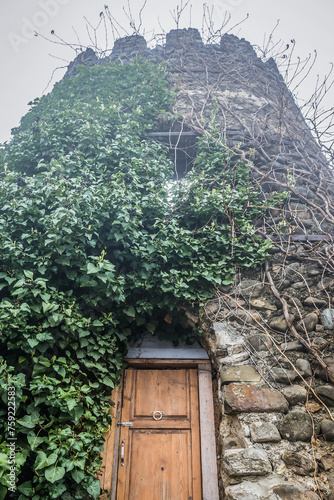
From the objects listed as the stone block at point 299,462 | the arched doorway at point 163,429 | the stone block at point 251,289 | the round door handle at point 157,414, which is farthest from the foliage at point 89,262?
the stone block at point 299,462

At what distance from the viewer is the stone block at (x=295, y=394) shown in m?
2.19

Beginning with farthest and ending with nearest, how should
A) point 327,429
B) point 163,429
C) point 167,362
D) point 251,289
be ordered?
1. point 167,362
2. point 251,289
3. point 163,429
4. point 327,429

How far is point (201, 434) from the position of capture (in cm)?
256

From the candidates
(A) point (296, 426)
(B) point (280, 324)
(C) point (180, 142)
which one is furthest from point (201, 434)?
(C) point (180, 142)

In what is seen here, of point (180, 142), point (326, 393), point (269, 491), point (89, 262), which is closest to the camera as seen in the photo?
point (269, 491)

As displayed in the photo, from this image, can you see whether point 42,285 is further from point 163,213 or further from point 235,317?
point 235,317

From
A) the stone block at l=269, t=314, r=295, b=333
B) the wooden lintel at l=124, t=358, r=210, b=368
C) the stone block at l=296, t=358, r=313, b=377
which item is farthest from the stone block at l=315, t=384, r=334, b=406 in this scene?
the wooden lintel at l=124, t=358, r=210, b=368

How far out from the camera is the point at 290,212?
3.18 meters

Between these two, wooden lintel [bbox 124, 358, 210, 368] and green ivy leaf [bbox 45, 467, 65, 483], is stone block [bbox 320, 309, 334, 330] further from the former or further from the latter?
green ivy leaf [bbox 45, 467, 65, 483]

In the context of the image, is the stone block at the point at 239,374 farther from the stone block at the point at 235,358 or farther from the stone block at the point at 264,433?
the stone block at the point at 264,433

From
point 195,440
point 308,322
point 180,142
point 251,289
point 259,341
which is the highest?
point 180,142

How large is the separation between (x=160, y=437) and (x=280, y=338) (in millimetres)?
1317

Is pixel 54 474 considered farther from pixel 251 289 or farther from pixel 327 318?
pixel 327 318

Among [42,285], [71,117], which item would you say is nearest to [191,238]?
[42,285]
